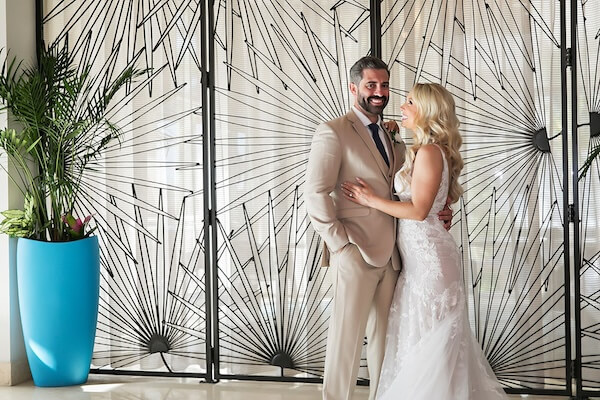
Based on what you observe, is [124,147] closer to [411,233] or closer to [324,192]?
[324,192]

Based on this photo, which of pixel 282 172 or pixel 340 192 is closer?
pixel 340 192

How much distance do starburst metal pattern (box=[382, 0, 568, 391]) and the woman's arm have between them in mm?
1032

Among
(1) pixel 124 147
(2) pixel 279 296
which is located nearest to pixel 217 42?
(1) pixel 124 147

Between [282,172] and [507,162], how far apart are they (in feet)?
4.16

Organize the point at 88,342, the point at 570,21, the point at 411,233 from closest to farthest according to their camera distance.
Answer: the point at 411,233, the point at 570,21, the point at 88,342

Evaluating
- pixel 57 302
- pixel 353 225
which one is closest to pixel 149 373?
pixel 57 302

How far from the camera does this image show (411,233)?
3.46 metres

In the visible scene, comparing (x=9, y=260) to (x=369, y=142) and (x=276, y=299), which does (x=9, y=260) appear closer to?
(x=276, y=299)

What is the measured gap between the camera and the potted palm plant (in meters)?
4.33

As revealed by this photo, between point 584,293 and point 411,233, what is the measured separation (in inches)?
53.6

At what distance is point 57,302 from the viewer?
14.3 ft

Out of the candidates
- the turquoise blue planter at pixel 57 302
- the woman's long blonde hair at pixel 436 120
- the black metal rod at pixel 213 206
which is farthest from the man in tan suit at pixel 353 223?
the turquoise blue planter at pixel 57 302

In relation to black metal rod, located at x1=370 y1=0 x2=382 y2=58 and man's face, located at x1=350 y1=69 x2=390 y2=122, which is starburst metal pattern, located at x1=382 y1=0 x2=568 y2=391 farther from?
man's face, located at x1=350 y1=69 x2=390 y2=122

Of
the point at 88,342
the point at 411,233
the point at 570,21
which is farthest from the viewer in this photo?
the point at 88,342
